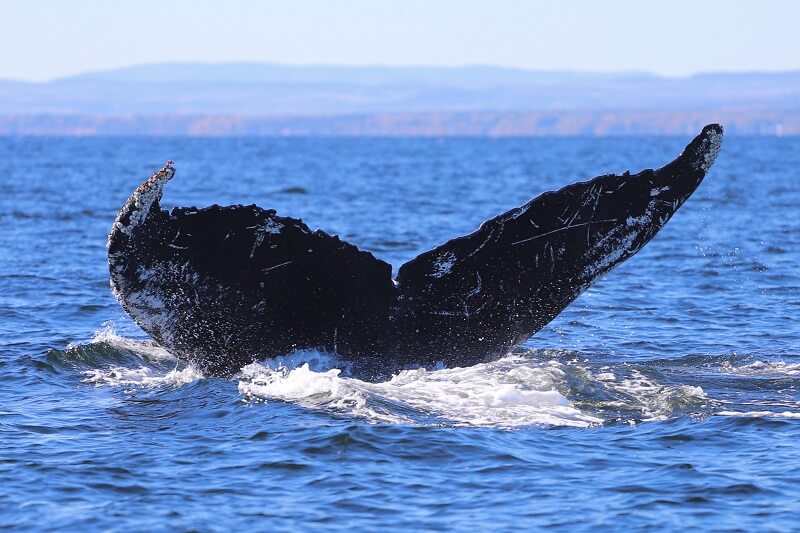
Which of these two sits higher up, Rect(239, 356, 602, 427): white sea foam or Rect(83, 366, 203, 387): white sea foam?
Rect(239, 356, 602, 427): white sea foam

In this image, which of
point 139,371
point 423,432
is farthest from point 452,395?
point 139,371

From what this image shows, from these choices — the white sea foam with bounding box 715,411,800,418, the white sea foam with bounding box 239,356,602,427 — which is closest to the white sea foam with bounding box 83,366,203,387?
the white sea foam with bounding box 239,356,602,427

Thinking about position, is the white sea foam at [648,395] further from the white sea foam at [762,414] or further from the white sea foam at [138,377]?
the white sea foam at [138,377]

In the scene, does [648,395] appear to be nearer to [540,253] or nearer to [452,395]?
[452,395]

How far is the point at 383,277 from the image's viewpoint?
916 centimetres

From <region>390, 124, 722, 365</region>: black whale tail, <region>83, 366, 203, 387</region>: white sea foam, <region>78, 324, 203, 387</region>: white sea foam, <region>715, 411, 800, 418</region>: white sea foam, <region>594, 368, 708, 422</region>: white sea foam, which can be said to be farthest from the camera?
<region>78, 324, 203, 387</region>: white sea foam

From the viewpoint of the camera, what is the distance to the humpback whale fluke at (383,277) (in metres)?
8.68

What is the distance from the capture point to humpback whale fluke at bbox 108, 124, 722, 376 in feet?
28.5

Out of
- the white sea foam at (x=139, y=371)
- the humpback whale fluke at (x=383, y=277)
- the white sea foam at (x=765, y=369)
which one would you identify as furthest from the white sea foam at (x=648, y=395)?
the white sea foam at (x=139, y=371)

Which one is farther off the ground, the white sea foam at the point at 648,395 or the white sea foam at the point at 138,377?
the white sea foam at the point at 648,395

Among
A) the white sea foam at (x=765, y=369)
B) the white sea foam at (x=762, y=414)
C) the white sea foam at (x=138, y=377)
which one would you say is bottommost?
the white sea foam at (x=138, y=377)

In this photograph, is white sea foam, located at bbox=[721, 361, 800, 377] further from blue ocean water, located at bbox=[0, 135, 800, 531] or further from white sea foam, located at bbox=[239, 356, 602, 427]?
white sea foam, located at bbox=[239, 356, 602, 427]

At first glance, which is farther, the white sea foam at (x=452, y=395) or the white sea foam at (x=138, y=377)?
the white sea foam at (x=138, y=377)

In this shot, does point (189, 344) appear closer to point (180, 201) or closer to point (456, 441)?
point (456, 441)
